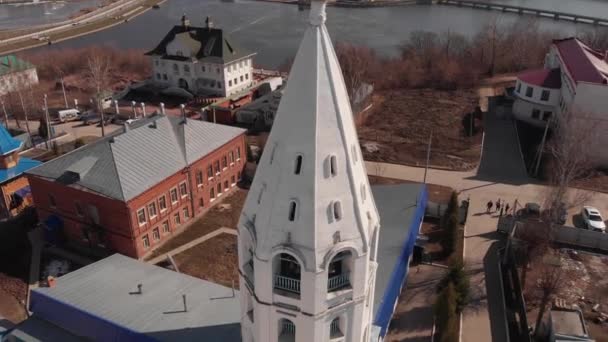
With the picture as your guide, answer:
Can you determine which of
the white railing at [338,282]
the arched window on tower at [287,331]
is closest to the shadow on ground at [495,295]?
the arched window on tower at [287,331]

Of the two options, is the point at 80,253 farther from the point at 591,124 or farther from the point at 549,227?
the point at 591,124

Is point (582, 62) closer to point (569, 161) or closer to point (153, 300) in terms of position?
point (569, 161)

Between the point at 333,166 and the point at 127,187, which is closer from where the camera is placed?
the point at 333,166

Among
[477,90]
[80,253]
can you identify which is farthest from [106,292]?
[477,90]

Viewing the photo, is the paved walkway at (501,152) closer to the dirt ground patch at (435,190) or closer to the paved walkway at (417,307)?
the dirt ground patch at (435,190)

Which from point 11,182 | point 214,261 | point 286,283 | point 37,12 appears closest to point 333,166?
point 286,283

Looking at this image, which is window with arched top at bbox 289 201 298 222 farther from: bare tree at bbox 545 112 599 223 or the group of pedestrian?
the group of pedestrian
